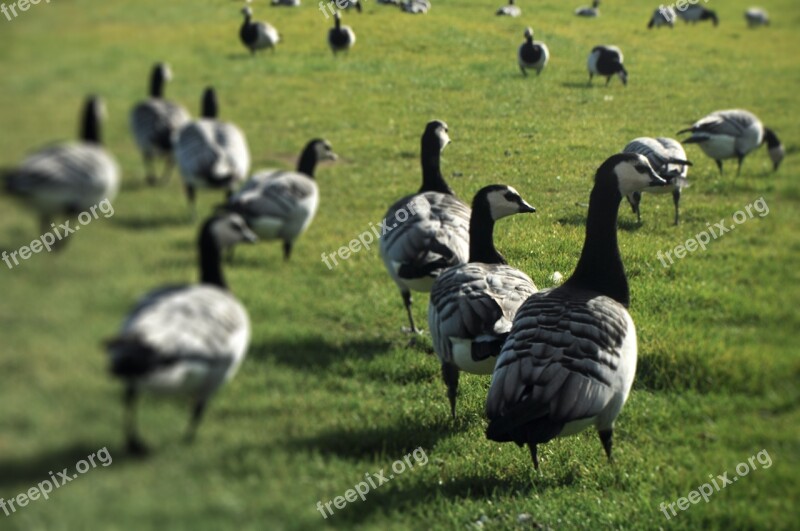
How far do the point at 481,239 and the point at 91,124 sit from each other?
3.43m

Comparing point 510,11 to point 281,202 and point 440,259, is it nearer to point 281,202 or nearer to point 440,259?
point 440,259

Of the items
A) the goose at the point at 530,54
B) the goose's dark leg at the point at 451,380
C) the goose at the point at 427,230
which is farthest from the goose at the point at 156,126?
the goose at the point at 530,54

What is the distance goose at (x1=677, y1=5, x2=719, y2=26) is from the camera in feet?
21.4

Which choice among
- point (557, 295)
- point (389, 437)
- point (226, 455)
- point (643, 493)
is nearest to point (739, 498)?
point (643, 493)

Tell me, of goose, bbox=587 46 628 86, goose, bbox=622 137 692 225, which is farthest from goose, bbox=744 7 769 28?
goose, bbox=622 137 692 225

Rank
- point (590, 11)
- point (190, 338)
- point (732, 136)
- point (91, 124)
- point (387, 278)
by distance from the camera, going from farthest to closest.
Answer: point (590, 11) < point (732, 136) < point (387, 278) < point (91, 124) < point (190, 338)

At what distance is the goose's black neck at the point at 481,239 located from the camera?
5.64m

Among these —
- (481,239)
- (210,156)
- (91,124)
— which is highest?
(91,124)

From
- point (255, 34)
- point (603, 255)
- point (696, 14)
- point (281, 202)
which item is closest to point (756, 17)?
point (696, 14)

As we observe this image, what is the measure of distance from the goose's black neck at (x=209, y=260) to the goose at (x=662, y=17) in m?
4.86

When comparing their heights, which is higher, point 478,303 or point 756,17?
point 756,17

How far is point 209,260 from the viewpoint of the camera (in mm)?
2684

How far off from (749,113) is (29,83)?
4819 mm

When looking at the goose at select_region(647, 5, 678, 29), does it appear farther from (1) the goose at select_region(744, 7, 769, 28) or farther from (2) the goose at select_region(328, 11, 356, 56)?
(2) the goose at select_region(328, 11, 356, 56)
